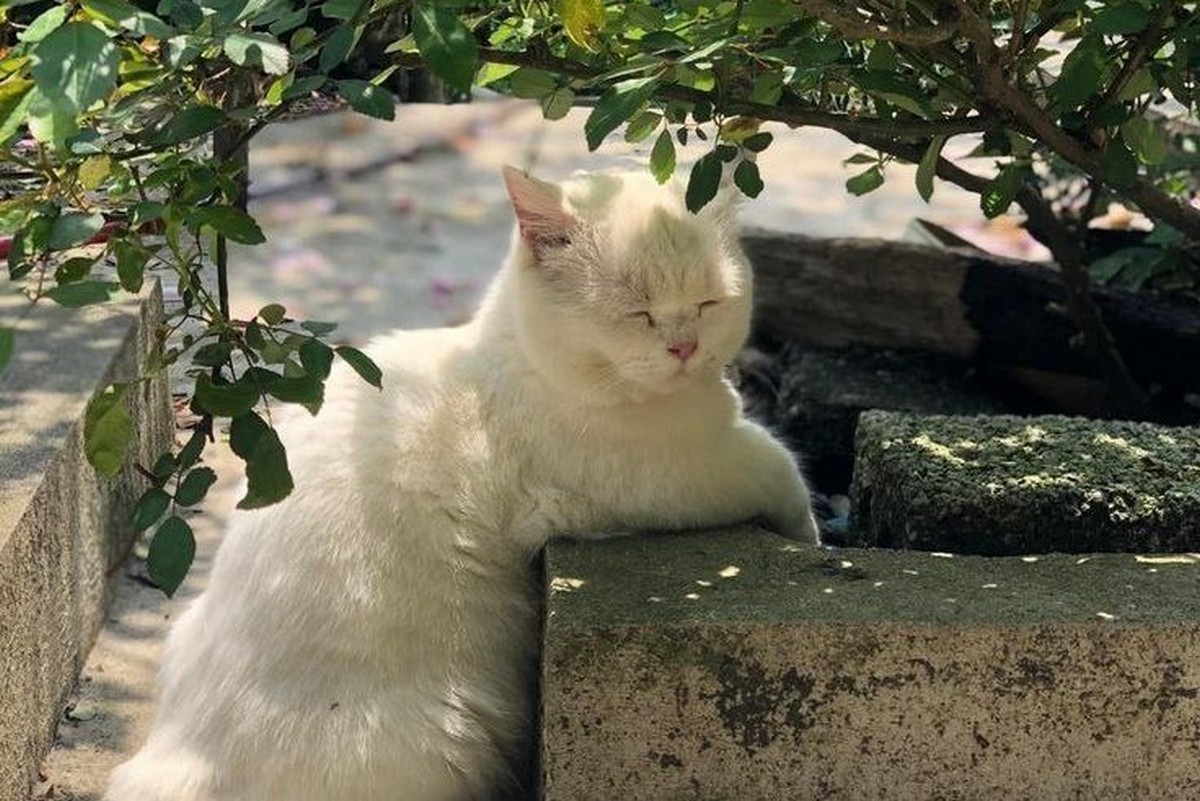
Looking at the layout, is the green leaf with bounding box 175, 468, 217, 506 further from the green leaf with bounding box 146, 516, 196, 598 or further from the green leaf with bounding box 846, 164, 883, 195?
the green leaf with bounding box 846, 164, 883, 195

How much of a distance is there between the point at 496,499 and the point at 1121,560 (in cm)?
109

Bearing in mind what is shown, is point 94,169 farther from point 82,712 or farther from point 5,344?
point 82,712

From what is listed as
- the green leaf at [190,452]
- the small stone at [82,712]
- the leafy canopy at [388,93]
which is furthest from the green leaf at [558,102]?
the small stone at [82,712]

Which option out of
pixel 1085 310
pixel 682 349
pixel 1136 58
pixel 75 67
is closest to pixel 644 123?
pixel 682 349

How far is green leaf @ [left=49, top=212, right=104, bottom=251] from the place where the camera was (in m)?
2.26

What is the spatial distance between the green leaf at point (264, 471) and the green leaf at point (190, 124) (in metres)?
0.40

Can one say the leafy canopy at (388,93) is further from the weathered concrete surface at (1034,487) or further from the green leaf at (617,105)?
the weathered concrete surface at (1034,487)

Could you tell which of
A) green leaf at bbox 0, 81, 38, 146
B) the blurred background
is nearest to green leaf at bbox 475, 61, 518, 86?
green leaf at bbox 0, 81, 38, 146

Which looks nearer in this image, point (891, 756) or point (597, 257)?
point (891, 756)

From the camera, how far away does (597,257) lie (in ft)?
9.93

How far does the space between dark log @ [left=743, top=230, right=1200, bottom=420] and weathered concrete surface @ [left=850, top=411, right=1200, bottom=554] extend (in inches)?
48.7

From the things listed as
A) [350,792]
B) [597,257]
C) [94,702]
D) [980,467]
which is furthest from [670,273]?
[94,702]

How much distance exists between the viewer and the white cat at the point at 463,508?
2885 millimetres

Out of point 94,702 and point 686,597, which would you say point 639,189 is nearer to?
point 686,597
